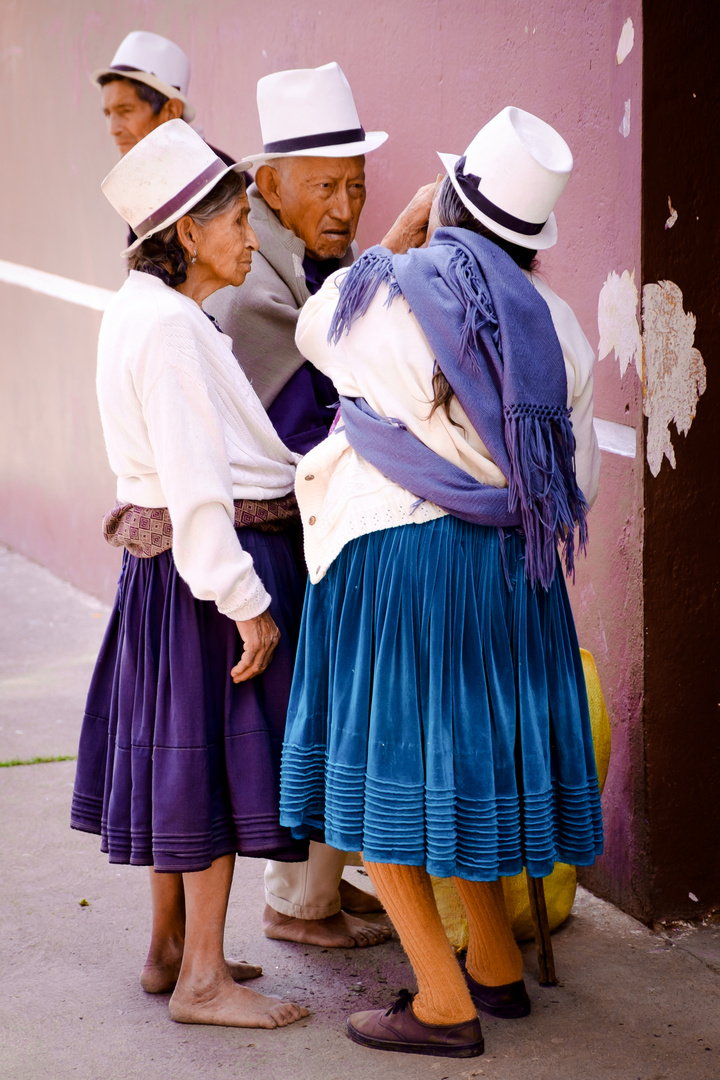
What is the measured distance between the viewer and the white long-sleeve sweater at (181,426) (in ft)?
8.42

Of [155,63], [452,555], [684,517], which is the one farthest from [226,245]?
[155,63]

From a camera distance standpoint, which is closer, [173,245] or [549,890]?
[173,245]

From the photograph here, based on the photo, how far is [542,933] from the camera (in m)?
2.89

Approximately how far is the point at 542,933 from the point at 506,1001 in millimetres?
185

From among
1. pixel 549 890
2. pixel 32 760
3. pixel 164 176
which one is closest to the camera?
pixel 164 176

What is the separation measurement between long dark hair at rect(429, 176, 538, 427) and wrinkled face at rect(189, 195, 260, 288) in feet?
1.54

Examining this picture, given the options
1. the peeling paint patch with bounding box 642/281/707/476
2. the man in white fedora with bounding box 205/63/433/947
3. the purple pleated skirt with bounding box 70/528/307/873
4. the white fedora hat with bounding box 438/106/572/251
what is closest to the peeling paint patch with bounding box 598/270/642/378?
the peeling paint patch with bounding box 642/281/707/476

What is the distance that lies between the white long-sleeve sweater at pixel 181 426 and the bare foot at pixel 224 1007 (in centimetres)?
87

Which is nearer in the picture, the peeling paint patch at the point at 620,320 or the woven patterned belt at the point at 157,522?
the woven patterned belt at the point at 157,522

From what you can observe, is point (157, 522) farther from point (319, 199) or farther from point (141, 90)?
point (141, 90)

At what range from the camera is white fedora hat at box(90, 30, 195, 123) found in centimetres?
493

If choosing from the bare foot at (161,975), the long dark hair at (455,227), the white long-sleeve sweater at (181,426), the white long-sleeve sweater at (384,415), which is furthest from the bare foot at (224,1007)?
the long dark hair at (455,227)

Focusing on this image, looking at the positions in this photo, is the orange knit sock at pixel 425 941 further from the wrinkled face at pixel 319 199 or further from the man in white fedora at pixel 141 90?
the man in white fedora at pixel 141 90

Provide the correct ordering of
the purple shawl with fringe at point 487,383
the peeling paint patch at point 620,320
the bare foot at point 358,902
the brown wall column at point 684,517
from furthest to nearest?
→ 1. the bare foot at point 358,902
2. the peeling paint patch at point 620,320
3. the brown wall column at point 684,517
4. the purple shawl with fringe at point 487,383
